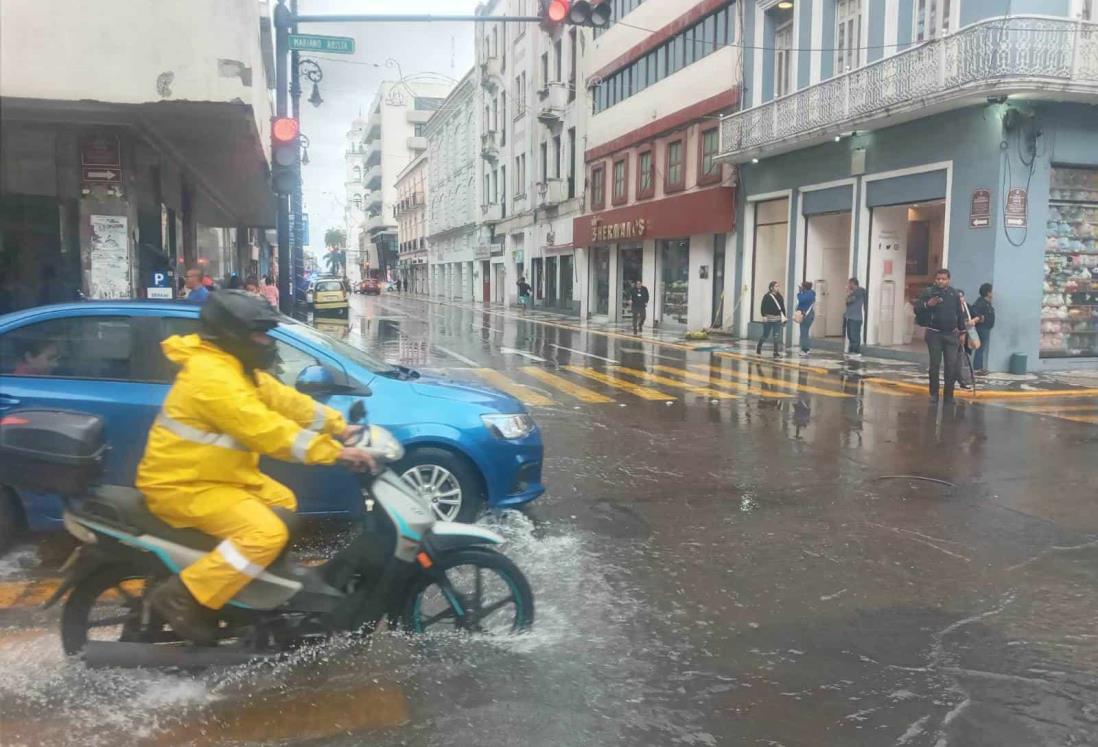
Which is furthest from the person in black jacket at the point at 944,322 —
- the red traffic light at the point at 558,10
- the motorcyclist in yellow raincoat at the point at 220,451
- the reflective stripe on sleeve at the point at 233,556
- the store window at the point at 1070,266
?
the reflective stripe on sleeve at the point at 233,556

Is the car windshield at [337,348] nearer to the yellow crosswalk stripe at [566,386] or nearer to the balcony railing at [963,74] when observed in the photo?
the yellow crosswalk stripe at [566,386]

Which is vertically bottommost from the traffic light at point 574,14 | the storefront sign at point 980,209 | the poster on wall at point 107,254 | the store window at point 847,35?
the poster on wall at point 107,254

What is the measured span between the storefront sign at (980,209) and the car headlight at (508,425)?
14.1m

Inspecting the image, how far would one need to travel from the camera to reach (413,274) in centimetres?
8994

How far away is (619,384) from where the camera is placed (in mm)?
14719

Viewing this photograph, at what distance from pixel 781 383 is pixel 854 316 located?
17.6 ft

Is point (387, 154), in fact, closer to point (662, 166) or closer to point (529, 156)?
point (529, 156)

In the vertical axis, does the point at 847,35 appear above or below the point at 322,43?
above

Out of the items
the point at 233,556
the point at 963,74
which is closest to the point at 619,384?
the point at 963,74

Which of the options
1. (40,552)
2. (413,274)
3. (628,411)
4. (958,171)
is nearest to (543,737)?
(40,552)

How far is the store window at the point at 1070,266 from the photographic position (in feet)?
57.3

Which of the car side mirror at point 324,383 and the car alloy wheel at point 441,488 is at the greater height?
the car side mirror at point 324,383

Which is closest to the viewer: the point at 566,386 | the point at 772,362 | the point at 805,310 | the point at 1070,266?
the point at 566,386

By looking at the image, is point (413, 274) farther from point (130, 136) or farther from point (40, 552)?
A: point (40, 552)
